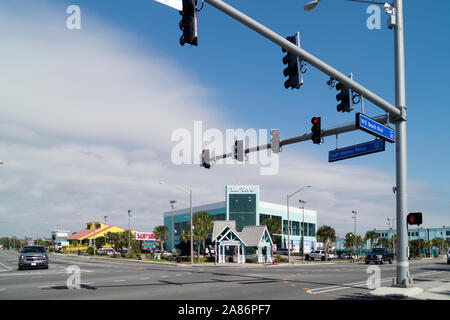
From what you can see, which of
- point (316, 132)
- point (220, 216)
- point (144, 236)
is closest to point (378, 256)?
point (316, 132)

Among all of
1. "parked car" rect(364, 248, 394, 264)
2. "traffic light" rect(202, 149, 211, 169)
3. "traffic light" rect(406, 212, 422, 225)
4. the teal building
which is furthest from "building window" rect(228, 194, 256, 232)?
"traffic light" rect(406, 212, 422, 225)

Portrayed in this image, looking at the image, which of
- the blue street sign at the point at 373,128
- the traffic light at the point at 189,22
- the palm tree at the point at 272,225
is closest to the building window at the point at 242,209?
the palm tree at the point at 272,225

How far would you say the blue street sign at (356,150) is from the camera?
15.1 meters

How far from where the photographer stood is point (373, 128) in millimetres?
13938

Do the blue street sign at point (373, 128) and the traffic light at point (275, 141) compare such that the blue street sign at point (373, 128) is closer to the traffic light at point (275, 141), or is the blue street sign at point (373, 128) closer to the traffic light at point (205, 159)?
the traffic light at point (275, 141)

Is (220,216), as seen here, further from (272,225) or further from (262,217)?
(272,225)

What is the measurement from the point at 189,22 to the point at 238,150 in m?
11.0

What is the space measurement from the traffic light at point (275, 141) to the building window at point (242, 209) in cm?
6627

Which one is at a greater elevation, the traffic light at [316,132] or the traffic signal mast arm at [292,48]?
the traffic signal mast arm at [292,48]

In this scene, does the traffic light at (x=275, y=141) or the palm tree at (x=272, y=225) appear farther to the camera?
the palm tree at (x=272, y=225)

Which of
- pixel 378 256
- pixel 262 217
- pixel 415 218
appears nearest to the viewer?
pixel 415 218

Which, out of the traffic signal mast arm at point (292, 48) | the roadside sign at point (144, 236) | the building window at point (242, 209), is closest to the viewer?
the traffic signal mast arm at point (292, 48)
